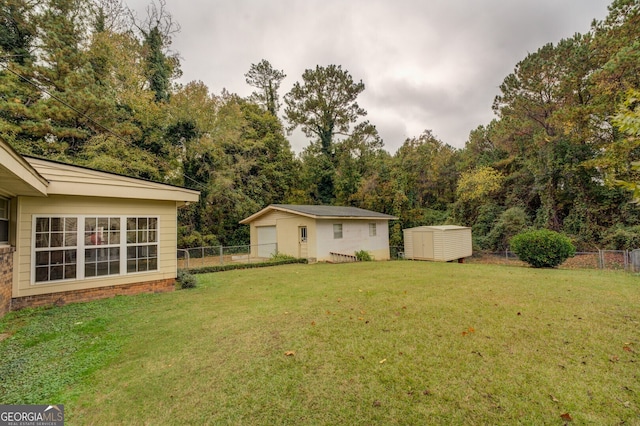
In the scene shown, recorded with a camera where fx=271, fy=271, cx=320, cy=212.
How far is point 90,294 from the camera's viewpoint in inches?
247

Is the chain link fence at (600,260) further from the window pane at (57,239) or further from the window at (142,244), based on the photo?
the window pane at (57,239)

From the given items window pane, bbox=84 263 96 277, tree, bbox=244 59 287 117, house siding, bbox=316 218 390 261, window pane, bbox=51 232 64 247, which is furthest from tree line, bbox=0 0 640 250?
window pane, bbox=84 263 96 277

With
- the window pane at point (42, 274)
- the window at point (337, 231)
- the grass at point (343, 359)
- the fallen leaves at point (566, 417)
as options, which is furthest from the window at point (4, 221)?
the window at point (337, 231)

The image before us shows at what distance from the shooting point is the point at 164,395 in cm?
259

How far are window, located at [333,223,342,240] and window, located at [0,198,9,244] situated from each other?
1177 centimetres

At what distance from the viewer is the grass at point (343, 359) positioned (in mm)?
2305

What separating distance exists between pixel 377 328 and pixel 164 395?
9.18 feet

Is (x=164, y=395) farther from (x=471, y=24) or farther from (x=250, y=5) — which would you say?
(x=471, y=24)

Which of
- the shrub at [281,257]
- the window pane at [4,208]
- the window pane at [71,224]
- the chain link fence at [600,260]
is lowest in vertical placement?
the chain link fence at [600,260]

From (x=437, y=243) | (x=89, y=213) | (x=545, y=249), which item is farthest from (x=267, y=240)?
(x=545, y=249)

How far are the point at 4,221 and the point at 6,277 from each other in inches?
43.9

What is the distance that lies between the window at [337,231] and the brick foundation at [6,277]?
11.7m

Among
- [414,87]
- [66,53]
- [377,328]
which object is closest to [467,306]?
[377,328]

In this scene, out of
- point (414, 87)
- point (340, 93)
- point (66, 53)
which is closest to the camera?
point (66, 53)
